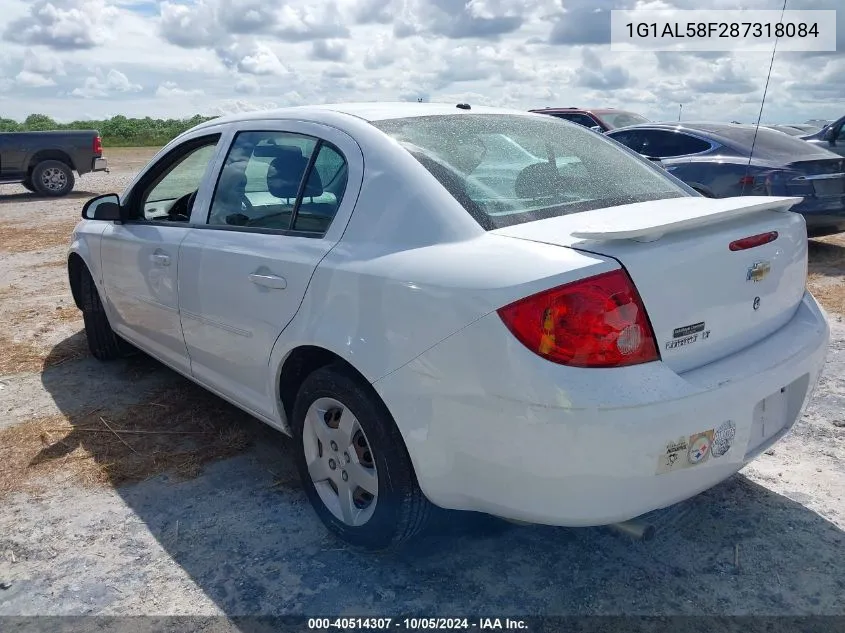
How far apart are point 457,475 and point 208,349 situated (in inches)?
64.1

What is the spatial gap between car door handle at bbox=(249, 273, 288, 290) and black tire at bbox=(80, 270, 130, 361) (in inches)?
92.1

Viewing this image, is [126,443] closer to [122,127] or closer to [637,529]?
[637,529]

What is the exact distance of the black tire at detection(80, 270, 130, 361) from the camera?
16.3 feet

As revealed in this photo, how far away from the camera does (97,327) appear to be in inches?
198

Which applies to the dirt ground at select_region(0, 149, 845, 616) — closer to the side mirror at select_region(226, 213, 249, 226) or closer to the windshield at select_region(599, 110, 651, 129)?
the side mirror at select_region(226, 213, 249, 226)

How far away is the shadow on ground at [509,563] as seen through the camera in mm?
2543

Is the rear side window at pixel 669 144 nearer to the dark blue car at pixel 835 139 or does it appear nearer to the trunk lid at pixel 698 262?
the dark blue car at pixel 835 139

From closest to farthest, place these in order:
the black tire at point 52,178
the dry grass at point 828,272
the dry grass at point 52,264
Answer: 1. the dry grass at point 828,272
2. the dry grass at point 52,264
3. the black tire at point 52,178

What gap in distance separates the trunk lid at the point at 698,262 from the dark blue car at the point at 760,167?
4926mm

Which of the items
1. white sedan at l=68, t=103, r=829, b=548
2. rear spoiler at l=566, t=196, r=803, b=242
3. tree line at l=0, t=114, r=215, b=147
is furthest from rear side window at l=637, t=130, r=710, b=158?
tree line at l=0, t=114, r=215, b=147

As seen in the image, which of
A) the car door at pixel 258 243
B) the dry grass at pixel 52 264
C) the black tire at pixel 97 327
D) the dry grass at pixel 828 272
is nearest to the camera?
the car door at pixel 258 243

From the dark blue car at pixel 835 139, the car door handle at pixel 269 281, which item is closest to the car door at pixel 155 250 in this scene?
the car door handle at pixel 269 281

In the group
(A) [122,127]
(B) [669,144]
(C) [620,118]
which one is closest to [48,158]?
(C) [620,118]

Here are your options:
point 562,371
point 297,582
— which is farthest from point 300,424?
point 562,371
